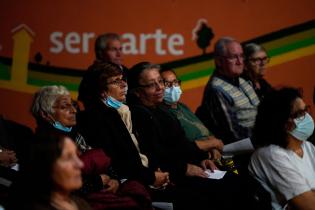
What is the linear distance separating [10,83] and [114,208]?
9.76 ft

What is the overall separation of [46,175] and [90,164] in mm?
1193

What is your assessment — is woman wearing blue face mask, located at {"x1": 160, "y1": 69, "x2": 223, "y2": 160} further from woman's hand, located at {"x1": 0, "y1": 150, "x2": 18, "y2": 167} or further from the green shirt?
woman's hand, located at {"x1": 0, "y1": 150, "x2": 18, "y2": 167}

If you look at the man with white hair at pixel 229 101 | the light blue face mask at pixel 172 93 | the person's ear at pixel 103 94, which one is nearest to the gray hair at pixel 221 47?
the man with white hair at pixel 229 101

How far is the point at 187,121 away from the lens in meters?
5.61

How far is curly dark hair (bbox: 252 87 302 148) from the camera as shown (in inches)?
172

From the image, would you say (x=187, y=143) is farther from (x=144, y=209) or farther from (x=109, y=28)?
(x=109, y=28)

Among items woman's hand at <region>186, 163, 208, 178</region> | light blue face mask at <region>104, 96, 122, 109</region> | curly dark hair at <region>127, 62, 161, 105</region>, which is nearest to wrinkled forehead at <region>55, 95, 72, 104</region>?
light blue face mask at <region>104, 96, 122, 109</region>

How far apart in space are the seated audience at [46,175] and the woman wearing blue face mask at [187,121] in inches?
93.3

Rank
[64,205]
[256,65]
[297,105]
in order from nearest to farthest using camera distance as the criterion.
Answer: [64,205] → [297,105] → [256,65]

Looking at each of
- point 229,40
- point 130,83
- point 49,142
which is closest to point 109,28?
point 229,40

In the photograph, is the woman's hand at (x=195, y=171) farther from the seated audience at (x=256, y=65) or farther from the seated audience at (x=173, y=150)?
the seated audience at (x=256, y=65)

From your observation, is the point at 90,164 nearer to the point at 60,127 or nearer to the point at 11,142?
the point at 60,127

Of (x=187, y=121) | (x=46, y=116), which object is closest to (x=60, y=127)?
(x=46, y=116)

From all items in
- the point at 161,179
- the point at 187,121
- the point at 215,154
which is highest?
the point at 187,121
